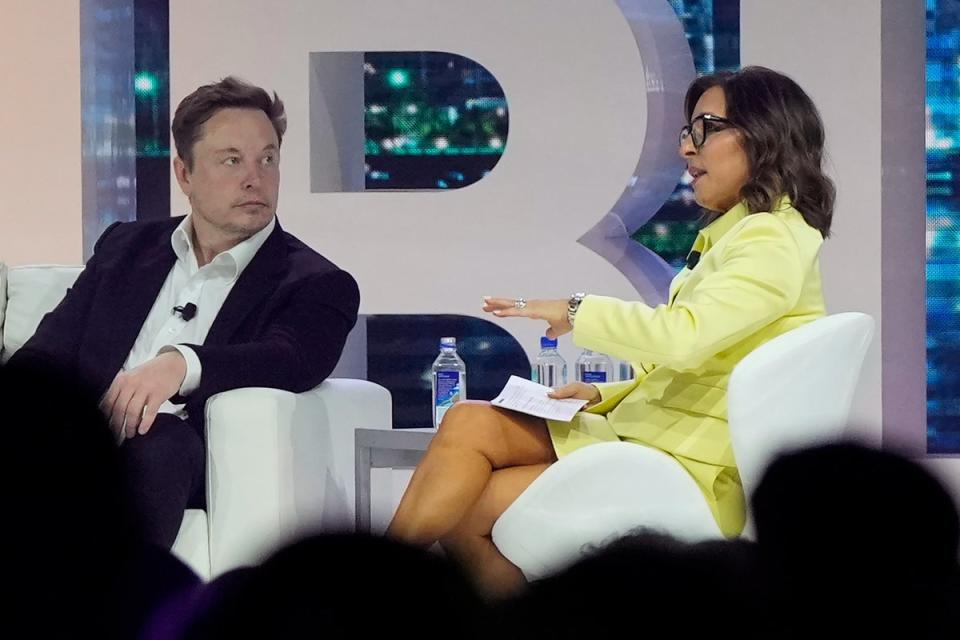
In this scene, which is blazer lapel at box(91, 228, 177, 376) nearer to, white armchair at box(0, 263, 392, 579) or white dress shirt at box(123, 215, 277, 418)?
white dress shirt at box(123, 215, 277, 418)

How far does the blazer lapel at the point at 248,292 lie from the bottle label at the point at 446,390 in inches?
33.0

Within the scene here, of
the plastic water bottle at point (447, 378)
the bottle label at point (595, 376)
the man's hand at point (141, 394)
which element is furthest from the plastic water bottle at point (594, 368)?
the man's hand at point (141, 394)

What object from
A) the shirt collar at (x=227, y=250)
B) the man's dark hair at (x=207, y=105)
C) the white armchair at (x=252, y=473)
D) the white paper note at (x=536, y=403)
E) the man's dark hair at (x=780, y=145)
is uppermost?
the man's dark hair at (x=207, y=105)

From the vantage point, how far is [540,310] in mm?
2420

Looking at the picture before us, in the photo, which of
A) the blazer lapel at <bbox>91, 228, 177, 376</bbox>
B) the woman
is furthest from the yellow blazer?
the blazer lapel at <bbox>91, 228, 177, 376</bbox>

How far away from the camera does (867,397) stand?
390 centimetres

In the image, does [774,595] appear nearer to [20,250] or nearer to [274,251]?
[274,251]

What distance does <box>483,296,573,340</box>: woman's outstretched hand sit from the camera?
2.40 m

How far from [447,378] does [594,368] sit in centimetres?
44

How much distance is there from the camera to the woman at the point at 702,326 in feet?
7.40

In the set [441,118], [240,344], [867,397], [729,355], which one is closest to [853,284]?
[867,397]

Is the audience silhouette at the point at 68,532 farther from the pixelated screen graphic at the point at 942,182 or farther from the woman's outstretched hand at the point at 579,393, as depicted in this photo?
the pixelated screen graphic at the point at 942,182

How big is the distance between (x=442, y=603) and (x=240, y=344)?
217cm

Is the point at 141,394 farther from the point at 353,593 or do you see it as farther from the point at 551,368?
the point at 353,593
